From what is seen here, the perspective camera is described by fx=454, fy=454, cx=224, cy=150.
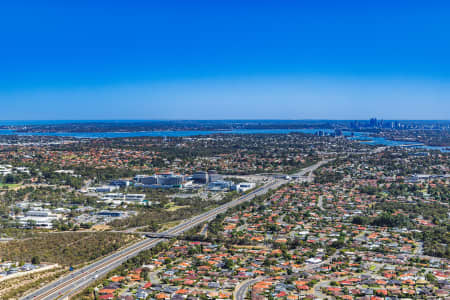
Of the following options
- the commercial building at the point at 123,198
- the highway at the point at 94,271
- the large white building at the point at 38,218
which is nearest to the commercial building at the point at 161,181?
the commercial building at the point at 123,198

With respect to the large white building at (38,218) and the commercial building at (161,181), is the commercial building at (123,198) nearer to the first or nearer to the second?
the large white building at (38,218)

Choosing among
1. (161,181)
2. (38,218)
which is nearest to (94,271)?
(38,218)

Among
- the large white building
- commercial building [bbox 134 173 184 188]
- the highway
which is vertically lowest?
the highway

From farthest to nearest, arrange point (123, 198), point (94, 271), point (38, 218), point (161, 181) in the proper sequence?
point (161, 181), point (123, 198), point (38, 218), point (94, 271)

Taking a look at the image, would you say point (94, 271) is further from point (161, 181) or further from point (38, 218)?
point (161, 181)

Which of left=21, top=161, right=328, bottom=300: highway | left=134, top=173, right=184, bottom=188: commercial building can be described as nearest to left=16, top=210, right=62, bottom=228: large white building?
left=21, top=161, right=328, bottom=300: highway

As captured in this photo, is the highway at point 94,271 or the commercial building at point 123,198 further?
the commercial building at point 123,198

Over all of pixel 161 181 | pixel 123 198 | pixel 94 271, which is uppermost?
pixel 161 181

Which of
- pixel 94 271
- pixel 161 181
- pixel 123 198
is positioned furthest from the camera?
pixel 161 181

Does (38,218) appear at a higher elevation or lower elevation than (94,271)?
higher

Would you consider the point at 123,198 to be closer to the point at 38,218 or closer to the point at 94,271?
the point at 38,218

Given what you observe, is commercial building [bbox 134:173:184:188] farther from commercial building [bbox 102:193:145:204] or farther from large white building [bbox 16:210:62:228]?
large white building [bbox 16:210:62:228]

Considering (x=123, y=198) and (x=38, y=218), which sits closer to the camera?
A: (x=38, y=218)
